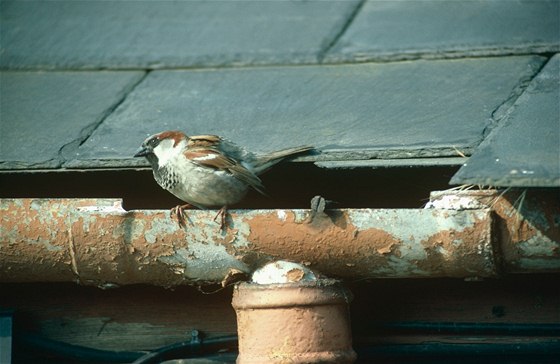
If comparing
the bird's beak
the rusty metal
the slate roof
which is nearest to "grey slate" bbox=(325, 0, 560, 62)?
the slate roof

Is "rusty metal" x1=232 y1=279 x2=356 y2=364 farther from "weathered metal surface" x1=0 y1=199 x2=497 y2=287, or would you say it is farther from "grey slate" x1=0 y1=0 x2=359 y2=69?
"grey slate" x1=0 y1=0 x2=359 y2=69

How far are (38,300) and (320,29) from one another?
1.50 meters

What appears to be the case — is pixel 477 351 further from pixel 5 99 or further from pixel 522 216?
pixel 5 99

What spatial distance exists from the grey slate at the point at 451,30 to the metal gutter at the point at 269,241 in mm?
1014

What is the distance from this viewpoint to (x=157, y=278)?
2930 mm

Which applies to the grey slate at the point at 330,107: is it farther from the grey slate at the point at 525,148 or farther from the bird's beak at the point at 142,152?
the grey slate at the point at 525,148

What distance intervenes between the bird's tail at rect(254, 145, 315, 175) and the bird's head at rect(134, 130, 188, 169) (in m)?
0.28

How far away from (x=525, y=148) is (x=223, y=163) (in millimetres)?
1086


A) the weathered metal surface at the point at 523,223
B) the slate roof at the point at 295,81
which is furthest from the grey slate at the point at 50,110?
the weathered metal surface at the point at 523,223

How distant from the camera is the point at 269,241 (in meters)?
2.81

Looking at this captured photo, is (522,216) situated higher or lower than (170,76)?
lower

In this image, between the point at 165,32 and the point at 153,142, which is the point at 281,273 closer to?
the point at 153,142

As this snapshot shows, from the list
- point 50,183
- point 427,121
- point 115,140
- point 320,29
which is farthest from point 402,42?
point 50,183

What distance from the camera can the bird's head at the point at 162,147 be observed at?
2993 mm
